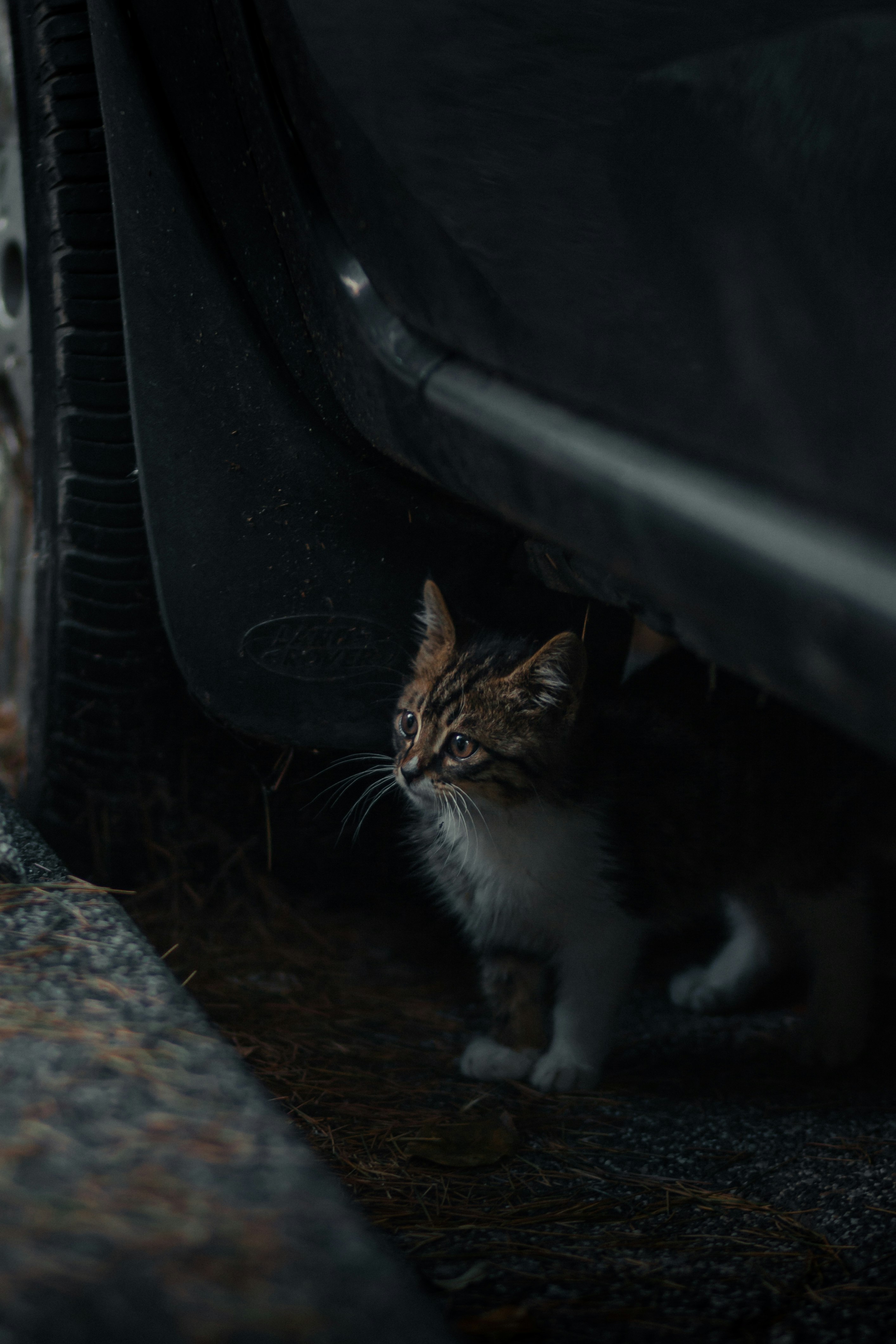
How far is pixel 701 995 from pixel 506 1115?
758 millimetres

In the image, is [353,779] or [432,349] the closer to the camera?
[432,349]

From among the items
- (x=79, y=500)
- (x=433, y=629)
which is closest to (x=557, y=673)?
(x=433, y=629)

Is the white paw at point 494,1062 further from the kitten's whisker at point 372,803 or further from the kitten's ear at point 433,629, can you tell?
the kitten's ear at point 433,629

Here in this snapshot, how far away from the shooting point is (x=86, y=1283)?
744mm

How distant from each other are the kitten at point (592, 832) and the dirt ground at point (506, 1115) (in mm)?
129

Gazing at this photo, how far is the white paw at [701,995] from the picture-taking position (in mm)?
2365

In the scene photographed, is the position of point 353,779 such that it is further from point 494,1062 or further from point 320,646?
point 494,1062

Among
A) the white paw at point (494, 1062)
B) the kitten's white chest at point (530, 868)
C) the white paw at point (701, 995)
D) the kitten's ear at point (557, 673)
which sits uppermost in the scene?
the kitten's ear at point (557, 673)

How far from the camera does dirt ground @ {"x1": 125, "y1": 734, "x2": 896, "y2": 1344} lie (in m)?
1.21

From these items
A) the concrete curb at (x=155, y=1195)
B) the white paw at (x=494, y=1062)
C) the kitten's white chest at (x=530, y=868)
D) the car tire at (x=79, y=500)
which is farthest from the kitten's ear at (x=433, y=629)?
the concrete curb at (x=155, y=1195)

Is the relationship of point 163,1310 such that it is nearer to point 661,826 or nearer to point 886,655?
point 886,655

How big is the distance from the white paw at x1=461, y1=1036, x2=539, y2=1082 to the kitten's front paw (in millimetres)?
25

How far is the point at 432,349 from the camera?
4.57 feet

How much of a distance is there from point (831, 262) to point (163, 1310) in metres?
1.07
